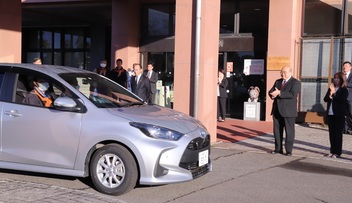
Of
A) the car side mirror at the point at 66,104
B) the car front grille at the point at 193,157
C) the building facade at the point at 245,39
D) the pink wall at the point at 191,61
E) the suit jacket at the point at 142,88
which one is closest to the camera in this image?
the car front grille at the point at 193,157

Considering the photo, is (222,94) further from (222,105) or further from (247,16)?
(247,16)

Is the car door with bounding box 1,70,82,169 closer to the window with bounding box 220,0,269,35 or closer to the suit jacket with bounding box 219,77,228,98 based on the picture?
the suit jacket with bounding box 219,77,228,98

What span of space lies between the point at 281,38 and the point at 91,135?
10.6 m

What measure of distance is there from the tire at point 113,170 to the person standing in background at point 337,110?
4.92 metres

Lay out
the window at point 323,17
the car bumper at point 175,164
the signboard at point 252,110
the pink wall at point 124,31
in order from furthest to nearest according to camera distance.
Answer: the pink wall at point 124,31 → the signboard at point 252,110 → the window at point 323,17 → the car bumper at point 175,164

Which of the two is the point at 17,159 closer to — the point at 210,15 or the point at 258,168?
the point at 258,168

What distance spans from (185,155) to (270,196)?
1.30 meters

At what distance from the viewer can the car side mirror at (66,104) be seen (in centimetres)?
634

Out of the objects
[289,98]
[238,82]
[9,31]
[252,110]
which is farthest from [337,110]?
[9,31]

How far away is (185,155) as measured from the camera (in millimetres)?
6195

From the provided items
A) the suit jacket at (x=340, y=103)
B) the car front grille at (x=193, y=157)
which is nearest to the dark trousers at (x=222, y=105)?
the suit jacket at (x=340, y=103)

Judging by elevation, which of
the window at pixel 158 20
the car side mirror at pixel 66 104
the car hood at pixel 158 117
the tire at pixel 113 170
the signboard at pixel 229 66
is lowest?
the tire at pixel 113 170

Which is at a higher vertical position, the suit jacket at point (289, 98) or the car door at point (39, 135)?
the suit jacket at point (289, 98)

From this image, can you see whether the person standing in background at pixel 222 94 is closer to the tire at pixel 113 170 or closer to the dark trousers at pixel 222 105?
the dark trousers at pixel 222 105
